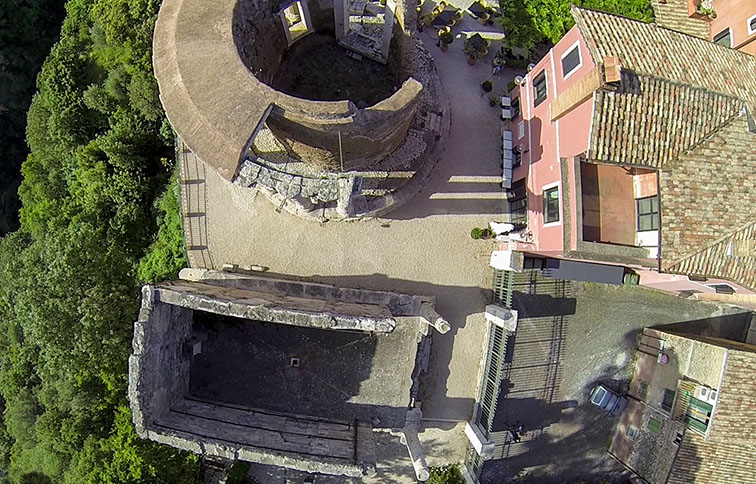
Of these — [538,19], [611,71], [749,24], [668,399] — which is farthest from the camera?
[538,19]

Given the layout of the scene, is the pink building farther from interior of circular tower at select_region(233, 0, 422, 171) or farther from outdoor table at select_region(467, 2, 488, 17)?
outdoor table at select_region(467, 2, 488, 17)

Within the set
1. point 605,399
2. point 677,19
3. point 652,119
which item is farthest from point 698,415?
point 677,19

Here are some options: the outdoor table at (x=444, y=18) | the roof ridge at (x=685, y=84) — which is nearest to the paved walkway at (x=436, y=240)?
the outdoor table at (x=444, y=18)

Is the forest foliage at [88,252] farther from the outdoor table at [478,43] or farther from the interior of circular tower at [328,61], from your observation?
the outdoor table at [478,43]

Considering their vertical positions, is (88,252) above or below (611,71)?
below

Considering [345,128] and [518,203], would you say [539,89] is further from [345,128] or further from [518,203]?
[345,128]

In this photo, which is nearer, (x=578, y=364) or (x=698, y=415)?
(x=698, y=415)
